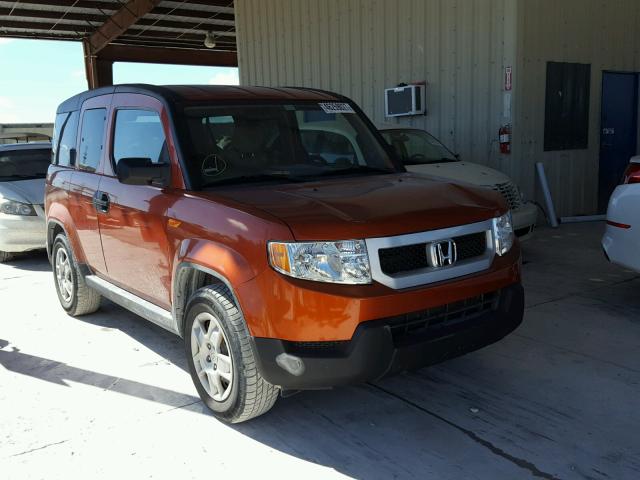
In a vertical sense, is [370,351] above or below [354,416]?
above

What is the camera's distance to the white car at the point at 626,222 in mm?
4676

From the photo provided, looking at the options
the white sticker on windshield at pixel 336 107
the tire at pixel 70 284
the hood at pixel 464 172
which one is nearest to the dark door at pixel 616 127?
the hood at pixel 464 172

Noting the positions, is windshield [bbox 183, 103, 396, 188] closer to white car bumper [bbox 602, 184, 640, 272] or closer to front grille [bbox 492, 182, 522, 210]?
white car bumper [bbox 602, 184, 640, 272]

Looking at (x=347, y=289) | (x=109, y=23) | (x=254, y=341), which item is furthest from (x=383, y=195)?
(x=109, y=23)

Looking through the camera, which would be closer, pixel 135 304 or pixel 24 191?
pixel 135 304

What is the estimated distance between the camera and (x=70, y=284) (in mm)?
5582

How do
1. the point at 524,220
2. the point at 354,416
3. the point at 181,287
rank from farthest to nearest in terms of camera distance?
the point at 524,220
the point at 181,287
the point at 354,416

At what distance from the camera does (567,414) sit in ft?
11.2

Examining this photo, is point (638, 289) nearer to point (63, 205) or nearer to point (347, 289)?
point (347, 289)

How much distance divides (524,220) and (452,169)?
3.33ft

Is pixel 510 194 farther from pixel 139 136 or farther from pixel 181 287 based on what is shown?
pixel 181 287

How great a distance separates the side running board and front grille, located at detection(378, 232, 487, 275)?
144 centimetres

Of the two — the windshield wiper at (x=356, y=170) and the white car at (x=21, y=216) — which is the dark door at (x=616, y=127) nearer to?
the windshield wiper at (x=356, y=170)

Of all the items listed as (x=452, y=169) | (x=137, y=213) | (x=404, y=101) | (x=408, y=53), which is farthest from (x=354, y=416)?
(x=408, y=53)
